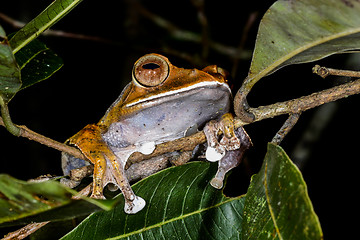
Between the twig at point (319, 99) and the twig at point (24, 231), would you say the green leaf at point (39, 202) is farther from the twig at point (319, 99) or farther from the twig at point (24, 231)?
the twig at point (319, 99)

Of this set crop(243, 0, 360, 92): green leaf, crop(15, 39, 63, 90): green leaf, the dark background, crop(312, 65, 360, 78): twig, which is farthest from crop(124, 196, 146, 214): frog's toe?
the dark background

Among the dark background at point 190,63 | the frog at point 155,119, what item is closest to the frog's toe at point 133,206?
the frog at point 155,119

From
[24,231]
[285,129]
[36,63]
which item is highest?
[36,63]

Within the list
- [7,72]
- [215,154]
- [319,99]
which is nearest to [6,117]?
[7,72]

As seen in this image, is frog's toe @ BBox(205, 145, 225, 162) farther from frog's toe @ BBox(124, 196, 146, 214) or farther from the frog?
frog's toe @ BBox(124, 196, 146, 214)

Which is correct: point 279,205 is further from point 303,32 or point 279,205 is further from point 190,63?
point 190,63

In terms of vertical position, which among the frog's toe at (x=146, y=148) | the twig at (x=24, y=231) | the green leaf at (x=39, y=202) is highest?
the frog's toe at (x=146, y=148)

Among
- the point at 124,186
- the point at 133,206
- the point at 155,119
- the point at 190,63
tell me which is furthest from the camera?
the point at 190,63
